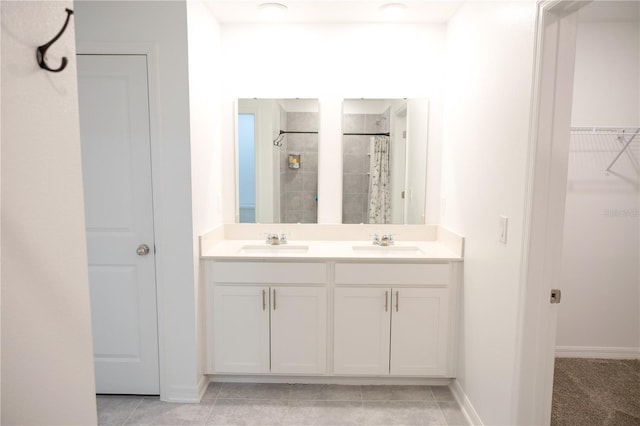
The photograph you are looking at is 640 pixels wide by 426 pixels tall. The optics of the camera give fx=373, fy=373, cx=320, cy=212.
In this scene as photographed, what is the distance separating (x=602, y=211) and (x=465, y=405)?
1.68m

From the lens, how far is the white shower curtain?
273 centimetres

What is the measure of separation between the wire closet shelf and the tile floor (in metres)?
1.90

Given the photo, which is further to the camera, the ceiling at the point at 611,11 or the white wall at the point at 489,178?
the ceiling at the point at 611,11

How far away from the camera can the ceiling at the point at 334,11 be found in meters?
2.31

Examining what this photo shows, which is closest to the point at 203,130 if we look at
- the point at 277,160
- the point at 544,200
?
Answer: the point at 277,160

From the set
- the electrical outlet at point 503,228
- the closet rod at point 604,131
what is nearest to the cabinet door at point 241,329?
the electrical outlet at point 503,228

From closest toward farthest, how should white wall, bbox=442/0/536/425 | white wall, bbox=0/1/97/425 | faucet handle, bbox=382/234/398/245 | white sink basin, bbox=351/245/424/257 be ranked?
1. white wall, bbox=0/1/97/425
2. white wall, bbox=442/0/536/425
3. white sink basin, bbox=351/245/424/257
4. faucet handle, bbox=382/234/398/245

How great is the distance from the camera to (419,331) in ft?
7.61

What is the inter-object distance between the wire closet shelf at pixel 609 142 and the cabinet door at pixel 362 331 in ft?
5.64

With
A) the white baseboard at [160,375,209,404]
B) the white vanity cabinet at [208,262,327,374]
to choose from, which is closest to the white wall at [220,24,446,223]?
the white vanity cabinet at [208,262,327,374]

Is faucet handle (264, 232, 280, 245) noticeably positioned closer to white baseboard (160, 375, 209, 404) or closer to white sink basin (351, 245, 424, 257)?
white sink basin (351, 245, 424, 257)

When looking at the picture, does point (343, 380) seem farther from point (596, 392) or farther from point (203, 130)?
point (203, 130)

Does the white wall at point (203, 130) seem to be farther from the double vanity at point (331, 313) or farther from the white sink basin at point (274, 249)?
the white sink basin at point (274, 249)

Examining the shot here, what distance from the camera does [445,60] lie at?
2617mm
